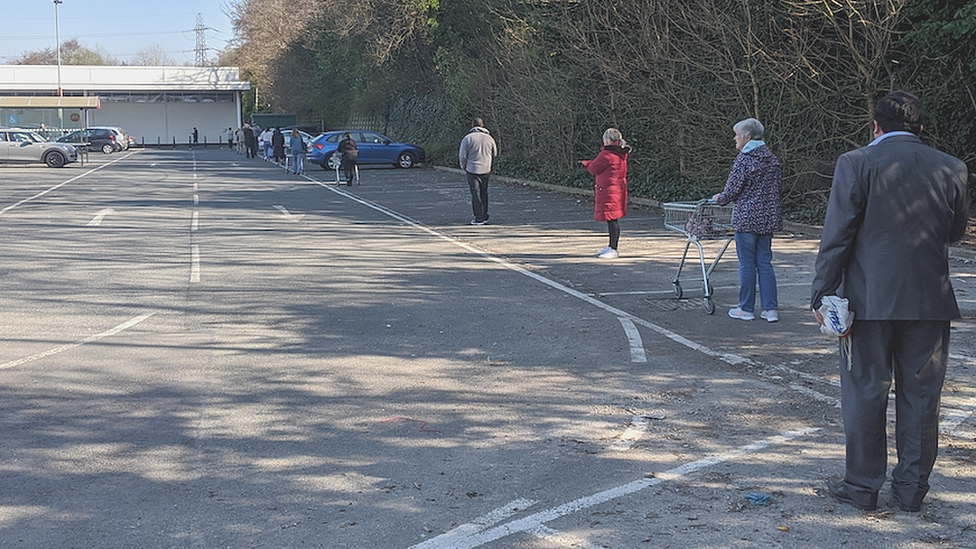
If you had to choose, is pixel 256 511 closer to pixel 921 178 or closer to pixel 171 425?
pixel 171 425

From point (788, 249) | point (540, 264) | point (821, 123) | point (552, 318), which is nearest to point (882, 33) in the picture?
point (821, 123)

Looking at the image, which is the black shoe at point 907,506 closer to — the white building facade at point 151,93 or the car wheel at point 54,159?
the car wheel at point 54,159

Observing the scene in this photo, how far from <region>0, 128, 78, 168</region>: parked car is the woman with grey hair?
38951 millimetres

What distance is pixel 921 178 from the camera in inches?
180

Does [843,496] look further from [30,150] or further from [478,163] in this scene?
[30,150]

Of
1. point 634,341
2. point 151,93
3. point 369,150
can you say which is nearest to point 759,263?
point 634,341

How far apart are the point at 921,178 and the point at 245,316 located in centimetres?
681

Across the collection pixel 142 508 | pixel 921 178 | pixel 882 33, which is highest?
pixel 882 33

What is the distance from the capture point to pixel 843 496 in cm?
474

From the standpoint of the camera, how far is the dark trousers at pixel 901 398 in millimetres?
4578

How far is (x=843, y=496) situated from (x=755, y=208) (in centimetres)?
460

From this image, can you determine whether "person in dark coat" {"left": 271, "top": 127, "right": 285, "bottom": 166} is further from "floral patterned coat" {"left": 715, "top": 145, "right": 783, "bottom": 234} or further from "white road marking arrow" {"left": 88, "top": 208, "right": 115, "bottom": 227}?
"floral patterned coat" {"left": 715, "top": 145, "right": 783, "bottom": 234}

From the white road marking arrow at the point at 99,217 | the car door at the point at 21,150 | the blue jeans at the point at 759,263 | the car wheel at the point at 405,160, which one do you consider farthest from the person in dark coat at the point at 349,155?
the car door at the point at 21,150

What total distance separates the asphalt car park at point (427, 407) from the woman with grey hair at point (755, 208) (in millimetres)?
365
